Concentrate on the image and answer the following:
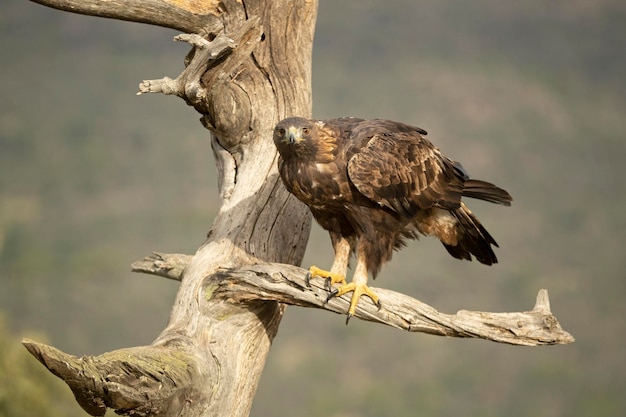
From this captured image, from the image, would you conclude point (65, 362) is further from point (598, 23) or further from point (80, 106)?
point (598, 23)

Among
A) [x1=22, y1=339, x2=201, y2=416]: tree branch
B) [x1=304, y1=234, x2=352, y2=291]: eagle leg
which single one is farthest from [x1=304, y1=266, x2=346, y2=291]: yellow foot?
[x1=22, y1=339, x2=201, y2=416]: tree branch

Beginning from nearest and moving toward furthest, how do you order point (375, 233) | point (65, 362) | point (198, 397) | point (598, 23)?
point (65, 362)
point (198, 397)
point (375, 233)
point (598, 23)

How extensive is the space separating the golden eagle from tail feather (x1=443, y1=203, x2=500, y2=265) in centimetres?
2

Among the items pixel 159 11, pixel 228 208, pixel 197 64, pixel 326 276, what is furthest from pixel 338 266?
pixel 159 11

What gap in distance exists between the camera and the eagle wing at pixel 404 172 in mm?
4266

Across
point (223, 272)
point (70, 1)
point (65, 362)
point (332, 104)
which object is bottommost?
point (65, 362)

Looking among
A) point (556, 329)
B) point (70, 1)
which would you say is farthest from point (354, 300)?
point (70, 1)

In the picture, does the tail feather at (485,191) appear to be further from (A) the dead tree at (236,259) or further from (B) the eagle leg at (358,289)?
(B) the eagle leg at (358,289)

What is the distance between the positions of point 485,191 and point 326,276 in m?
1.13

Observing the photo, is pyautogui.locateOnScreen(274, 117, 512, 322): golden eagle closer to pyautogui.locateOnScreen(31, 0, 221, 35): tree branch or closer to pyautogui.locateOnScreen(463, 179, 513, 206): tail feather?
pyautogui.locateOnScreen(463, 179, 513, 206): tail feather

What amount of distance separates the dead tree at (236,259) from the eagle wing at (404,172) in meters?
0.53

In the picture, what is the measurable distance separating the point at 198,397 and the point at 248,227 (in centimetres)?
109

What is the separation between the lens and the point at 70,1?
167 inches

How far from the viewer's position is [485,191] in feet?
15.8
